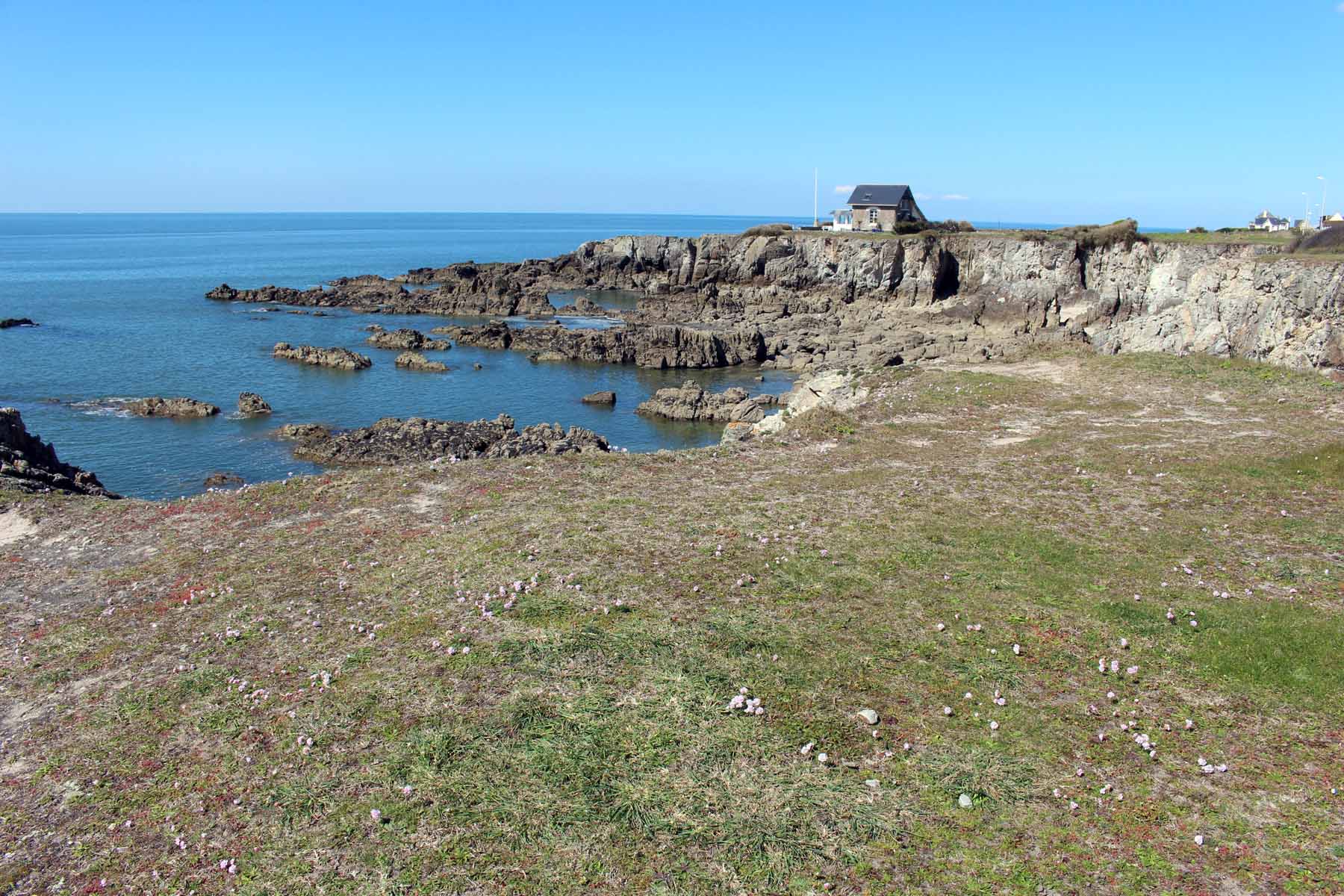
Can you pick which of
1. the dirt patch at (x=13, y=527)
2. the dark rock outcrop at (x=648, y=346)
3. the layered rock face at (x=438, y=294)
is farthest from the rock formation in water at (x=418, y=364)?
the dirt patch at (x=13, y=527)

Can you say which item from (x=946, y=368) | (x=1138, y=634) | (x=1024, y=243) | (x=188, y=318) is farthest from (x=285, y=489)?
(x=188, y=318)

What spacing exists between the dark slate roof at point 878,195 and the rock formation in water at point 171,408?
75.2 m

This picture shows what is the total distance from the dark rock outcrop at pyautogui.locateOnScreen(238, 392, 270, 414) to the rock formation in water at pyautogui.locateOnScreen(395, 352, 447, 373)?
1385 cm

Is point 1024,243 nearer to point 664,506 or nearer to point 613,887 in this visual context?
point 664,506

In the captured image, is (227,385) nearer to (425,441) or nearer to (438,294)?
(425,441)

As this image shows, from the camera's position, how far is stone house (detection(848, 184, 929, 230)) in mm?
95688

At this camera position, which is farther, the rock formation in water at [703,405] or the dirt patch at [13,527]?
the rock formation in water at [703,405]

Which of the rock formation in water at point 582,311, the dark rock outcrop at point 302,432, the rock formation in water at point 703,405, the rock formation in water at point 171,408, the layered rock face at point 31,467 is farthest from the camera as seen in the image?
the rock formation in water at point 582,311

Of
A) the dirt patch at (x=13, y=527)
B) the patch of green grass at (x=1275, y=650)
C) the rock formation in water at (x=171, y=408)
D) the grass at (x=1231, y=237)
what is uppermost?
the grass at (x=1231, y=237)

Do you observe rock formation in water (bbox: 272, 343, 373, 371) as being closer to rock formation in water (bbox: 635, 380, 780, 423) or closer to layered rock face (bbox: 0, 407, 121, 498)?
rock formation in water (bbox: 635, 380, 780, 423)

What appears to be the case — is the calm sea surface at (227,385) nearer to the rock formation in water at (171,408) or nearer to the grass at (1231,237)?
the rock formation in water at (171,408)

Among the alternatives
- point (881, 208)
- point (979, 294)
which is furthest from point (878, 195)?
point (979, 294)

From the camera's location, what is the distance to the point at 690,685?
10.7 metres

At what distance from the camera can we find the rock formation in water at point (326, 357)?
192 ft
